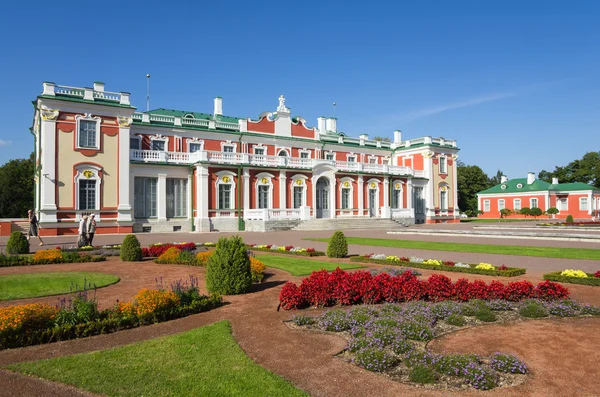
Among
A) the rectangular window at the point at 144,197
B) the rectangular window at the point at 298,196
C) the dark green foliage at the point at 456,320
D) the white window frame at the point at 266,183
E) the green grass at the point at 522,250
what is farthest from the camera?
the rectangular window at the point at 298,196

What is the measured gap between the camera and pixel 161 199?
106ft

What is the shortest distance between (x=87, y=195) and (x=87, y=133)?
4.26 meters

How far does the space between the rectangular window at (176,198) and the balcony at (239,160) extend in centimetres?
Result: 167

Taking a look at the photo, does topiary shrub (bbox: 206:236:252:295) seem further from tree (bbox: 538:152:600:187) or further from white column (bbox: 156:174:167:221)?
tree (bbox: 538:152:600:187)

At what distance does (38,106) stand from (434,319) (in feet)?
95.8

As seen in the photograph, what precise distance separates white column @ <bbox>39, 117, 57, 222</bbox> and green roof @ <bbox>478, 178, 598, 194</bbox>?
62911 millimetres

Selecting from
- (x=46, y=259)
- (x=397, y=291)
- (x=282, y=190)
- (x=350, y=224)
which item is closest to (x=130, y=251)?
(x=46, y=259)

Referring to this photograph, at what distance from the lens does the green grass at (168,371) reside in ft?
14.9

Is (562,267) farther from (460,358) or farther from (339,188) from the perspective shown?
(339,188)

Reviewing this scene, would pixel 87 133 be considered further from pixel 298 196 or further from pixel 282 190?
pixel 298 196

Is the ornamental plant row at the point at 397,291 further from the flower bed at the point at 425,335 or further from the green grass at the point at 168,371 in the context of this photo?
the green grass at the point at 168,371

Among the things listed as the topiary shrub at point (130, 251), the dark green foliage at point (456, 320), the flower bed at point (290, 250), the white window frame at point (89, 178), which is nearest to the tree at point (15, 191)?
the white window frame at point (89, 178)

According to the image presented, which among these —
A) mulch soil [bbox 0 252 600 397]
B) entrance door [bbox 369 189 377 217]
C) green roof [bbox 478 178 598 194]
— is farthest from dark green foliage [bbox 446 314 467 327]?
green roof [bbox 478 178 598 194]

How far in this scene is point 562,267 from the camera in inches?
508
